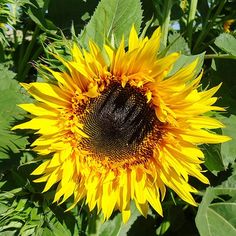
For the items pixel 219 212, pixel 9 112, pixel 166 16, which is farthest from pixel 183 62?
pixel 219 212

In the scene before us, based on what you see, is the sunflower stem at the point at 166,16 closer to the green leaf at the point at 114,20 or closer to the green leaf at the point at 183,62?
the green leaf at the point at 114,20

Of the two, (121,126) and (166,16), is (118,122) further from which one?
(166,16)

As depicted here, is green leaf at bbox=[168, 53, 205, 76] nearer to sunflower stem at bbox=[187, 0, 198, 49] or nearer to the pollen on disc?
the pollen on disc

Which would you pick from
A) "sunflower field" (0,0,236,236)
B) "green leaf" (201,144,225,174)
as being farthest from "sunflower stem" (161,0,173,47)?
"green leaf" (201,144,225,174)

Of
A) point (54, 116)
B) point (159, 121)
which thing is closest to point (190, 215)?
point (159, 121)

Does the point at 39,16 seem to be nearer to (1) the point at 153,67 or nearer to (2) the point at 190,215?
(1) the point at 153,67

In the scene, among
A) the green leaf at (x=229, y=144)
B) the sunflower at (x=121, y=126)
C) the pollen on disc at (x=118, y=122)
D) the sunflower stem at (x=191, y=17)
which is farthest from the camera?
the sunflower stem at (x=191, y=17)

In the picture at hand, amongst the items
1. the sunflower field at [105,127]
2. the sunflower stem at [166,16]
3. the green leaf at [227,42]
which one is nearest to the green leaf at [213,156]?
the sunflower field at [105,127]
